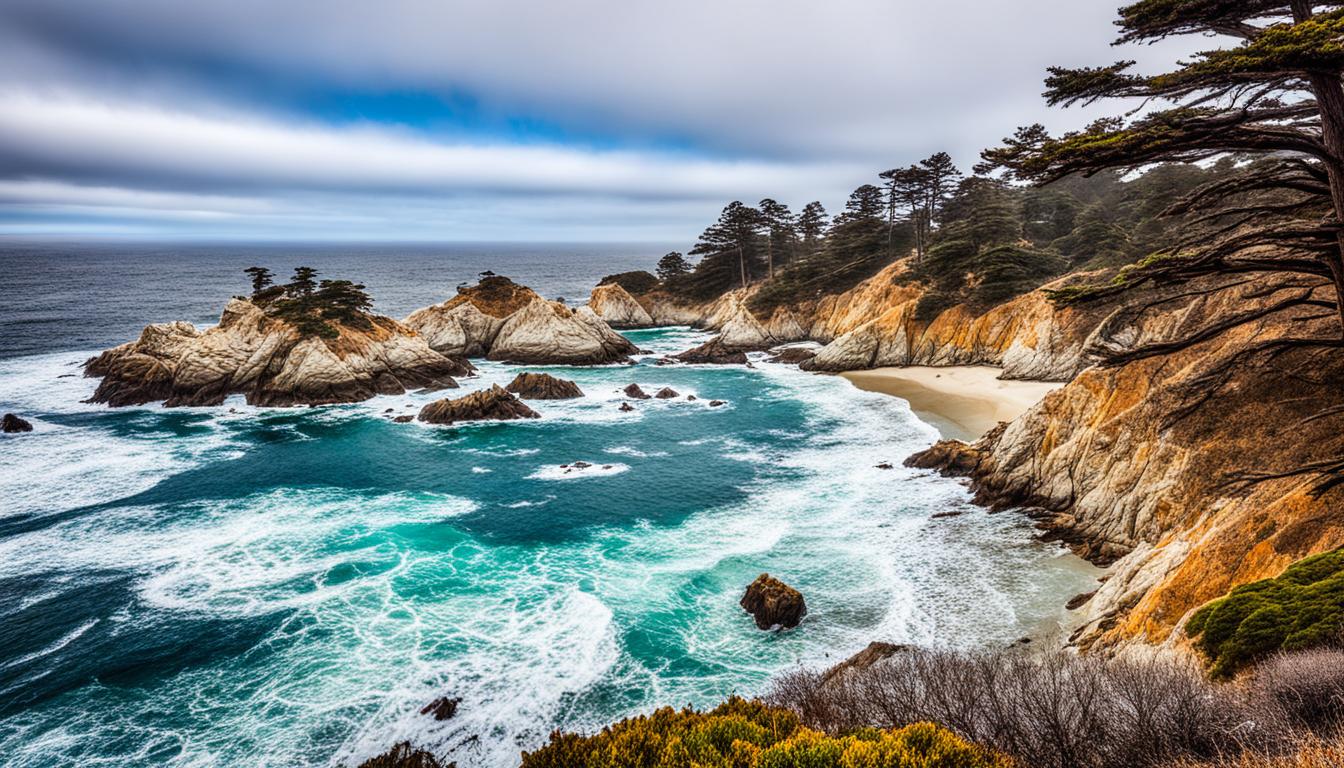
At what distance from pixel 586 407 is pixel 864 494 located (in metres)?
24.9

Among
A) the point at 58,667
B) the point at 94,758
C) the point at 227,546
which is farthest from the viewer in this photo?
the point at 227,546

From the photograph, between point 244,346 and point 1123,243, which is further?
point 244,346

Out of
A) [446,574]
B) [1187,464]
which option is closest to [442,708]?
[446,574]

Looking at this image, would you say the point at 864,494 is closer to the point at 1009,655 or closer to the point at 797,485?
the point at 797,485

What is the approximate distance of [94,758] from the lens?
14.7 metres

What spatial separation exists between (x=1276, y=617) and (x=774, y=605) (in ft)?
38.7

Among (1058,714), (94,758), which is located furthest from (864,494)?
(94,758)

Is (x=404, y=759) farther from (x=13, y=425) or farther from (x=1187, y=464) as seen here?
Result: (x=13, y=425)

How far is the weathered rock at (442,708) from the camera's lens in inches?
618

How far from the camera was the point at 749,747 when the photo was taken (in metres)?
8.14

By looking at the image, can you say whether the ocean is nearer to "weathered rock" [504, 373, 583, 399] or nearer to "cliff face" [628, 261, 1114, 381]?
"weathered rock" [504, 373, 583, 399]

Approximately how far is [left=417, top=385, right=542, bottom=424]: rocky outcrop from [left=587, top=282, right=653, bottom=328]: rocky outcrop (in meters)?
46.8

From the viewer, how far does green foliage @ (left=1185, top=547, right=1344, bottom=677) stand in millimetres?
8930

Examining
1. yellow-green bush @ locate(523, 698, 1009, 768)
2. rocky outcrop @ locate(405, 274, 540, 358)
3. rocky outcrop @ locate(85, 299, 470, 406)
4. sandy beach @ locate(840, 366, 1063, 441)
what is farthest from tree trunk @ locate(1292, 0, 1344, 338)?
rocky outcrop @ locate(405, 274, 540, 358)
